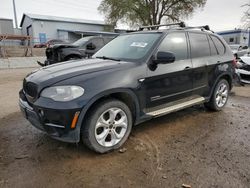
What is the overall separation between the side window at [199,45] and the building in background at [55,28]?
29880mm

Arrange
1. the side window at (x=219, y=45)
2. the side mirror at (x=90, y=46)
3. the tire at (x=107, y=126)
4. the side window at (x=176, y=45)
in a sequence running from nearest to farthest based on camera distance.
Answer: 1. the tire at (x=107, y=126)
2. the side window at (x=176, y=45)
3. the side window at (x=219, y=45)
4. the side mirror at (x=90, y=46)

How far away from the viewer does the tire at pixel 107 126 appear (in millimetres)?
2869

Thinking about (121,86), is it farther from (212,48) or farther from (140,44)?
(212,48)

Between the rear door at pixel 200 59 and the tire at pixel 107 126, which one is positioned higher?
the rear door at pixel 200 59

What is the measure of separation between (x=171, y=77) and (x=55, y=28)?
36.3 metres

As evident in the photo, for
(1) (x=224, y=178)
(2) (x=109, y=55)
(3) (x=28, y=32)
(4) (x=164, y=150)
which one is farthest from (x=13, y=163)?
(3) (x=28, y=32)

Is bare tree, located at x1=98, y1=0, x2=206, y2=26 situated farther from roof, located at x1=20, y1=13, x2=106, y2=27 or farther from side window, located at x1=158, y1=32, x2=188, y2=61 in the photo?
side window, located at x1=158, y1=32, x2=188, y2=61

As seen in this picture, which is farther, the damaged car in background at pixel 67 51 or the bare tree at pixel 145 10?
the bare tree at pixel 145 10

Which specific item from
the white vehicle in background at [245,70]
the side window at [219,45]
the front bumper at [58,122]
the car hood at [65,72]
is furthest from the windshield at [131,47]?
the white vehicle in background at [245,70]

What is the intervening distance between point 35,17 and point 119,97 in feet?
121

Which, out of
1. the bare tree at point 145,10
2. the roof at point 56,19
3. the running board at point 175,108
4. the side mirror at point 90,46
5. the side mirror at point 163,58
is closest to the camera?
the side mirror at point 163,58

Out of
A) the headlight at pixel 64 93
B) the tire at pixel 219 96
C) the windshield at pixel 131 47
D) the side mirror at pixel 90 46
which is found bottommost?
the tire at pixel 219 96

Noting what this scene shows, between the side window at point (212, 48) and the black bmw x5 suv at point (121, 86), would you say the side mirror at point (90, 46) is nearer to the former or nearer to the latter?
the black bmw x5 suv at point (121, 86)

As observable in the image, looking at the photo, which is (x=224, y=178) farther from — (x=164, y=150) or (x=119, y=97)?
(x=119, y=97)
